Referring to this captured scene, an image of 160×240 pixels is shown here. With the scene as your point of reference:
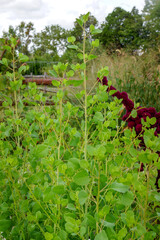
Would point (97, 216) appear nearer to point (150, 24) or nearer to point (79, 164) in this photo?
point (79, 164)

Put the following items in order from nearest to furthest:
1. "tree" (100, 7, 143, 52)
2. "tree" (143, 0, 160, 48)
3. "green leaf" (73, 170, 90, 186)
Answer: "green leaf" (73, 170, 90, 186), "tree" (143, 0, 160, 48), "tree" (100, 7, 143, 52)

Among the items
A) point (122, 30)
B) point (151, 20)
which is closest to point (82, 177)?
point (151, 20)

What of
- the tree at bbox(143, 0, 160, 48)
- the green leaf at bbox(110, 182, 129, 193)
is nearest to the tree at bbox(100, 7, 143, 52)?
the tree at bbox(143, 0, 160, 48)

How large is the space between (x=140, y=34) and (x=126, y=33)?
1567 millimetres

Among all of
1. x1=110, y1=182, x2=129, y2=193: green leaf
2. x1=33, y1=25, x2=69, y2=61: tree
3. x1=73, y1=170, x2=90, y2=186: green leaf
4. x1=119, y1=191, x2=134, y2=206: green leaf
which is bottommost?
x1=119, y1=191, x2=134, y2=206: green leaf

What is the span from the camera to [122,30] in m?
30.7

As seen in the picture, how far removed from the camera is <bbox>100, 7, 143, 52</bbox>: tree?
92.4ft

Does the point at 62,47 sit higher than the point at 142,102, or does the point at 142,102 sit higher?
the point at 62,47

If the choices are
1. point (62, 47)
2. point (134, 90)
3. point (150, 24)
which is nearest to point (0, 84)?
point (134, 90)

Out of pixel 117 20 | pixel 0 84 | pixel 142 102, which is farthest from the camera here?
pixel 117 20

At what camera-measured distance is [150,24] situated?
2689 centimetres

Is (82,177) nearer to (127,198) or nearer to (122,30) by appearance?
(127,198)

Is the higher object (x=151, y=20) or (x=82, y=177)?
(x=151, y=20)

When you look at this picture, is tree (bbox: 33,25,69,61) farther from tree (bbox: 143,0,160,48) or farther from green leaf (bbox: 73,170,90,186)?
green leaf (bbox: 73,170,90,186)
